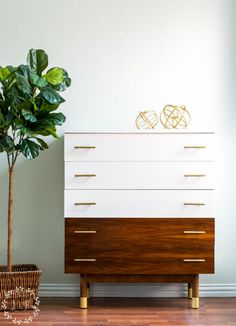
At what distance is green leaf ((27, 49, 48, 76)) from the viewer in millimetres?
3531

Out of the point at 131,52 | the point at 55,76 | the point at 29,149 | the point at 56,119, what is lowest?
the point at 29,149

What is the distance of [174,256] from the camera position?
3.62 metres

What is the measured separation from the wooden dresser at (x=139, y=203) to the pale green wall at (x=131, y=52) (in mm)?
445

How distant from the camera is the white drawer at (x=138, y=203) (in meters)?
3.62

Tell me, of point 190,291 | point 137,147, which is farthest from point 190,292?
point 137,147

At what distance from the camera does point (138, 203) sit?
363 centimetres

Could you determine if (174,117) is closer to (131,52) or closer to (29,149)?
(131,52)

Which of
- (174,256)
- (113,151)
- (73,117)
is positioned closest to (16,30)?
(73,117)

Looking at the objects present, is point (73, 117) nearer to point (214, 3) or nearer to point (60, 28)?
point (60, 28)

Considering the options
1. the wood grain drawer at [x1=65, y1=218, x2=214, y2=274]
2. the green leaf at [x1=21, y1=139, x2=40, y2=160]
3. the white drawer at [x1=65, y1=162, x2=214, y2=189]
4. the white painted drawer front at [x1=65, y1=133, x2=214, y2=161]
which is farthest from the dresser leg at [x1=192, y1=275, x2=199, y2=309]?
the green leaf at [x1=21, y1=139, x2=40, y2=160]

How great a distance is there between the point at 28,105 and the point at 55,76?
0.23 metres

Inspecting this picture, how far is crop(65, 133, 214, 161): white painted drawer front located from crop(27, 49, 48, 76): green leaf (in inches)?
16.4

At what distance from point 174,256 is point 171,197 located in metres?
0.34

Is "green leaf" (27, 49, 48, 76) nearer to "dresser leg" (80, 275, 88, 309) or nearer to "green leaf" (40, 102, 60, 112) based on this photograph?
"green leaf" (40, 102, 60, 112)
